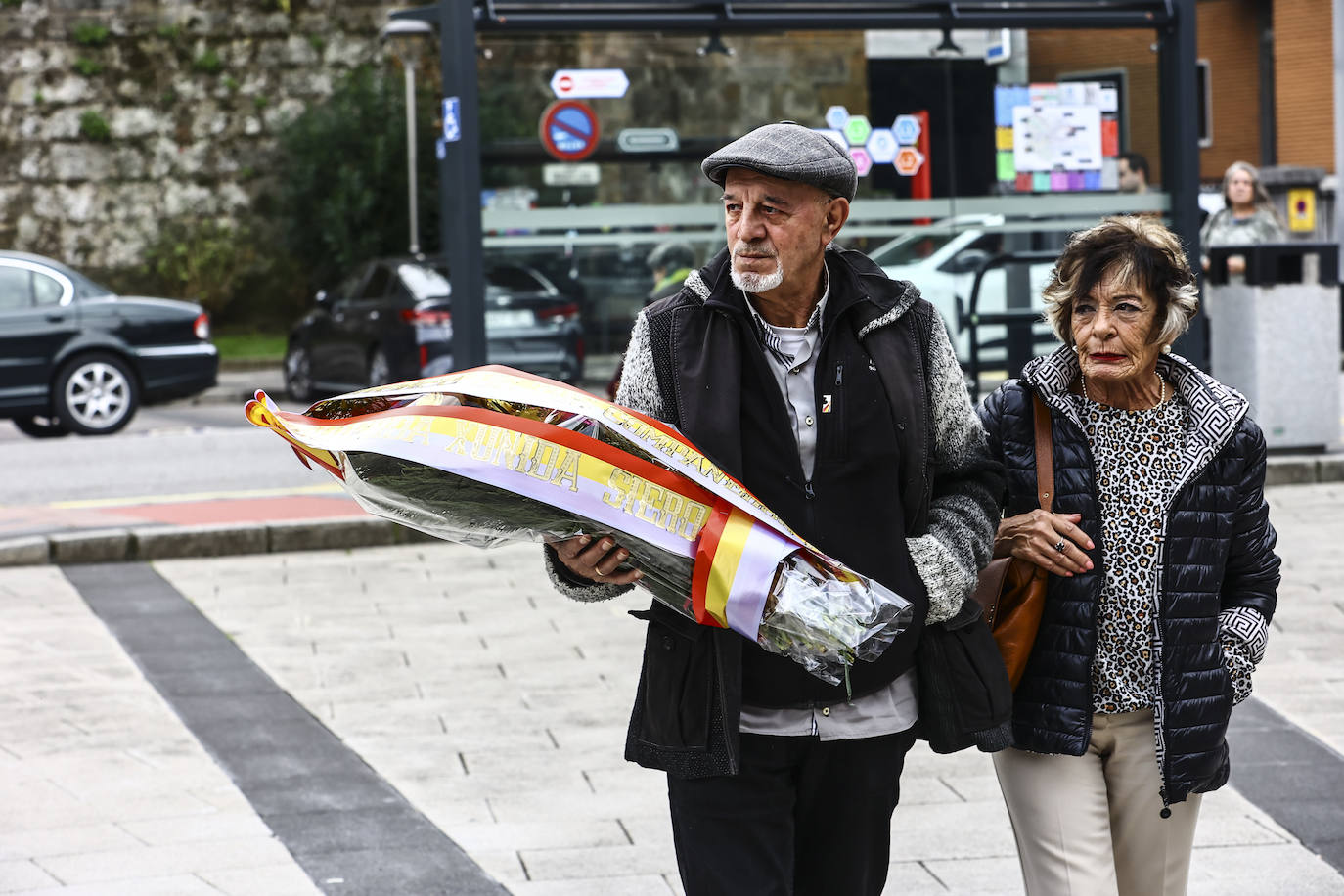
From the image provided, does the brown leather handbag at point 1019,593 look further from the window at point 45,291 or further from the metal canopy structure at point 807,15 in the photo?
the window at point 45,291

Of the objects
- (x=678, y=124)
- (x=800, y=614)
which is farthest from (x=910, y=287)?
(x=678, y=124)

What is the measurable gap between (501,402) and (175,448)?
11.6 metres

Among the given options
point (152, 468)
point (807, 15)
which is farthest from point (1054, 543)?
point (152, 468)

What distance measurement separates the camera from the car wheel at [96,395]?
1598 cm

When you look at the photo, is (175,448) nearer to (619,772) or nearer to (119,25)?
(619,772)

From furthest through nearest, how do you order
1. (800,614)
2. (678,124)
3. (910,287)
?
(678,124), (910,287), (800,614)

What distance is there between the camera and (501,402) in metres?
2.88

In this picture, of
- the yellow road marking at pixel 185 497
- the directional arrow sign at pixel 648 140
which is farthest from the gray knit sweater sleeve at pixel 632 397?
the yellow road marking at pixel 185 497

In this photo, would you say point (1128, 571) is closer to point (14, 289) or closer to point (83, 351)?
point (83, 351)

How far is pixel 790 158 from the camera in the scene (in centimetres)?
301

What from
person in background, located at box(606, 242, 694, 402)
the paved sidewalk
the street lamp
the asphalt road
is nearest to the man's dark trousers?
the paved sidewalk

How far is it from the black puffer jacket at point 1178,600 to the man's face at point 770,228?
0.61m

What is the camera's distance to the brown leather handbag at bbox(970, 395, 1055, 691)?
3.31m

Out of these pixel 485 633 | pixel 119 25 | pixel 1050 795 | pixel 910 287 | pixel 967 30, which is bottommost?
pixel 485 633
